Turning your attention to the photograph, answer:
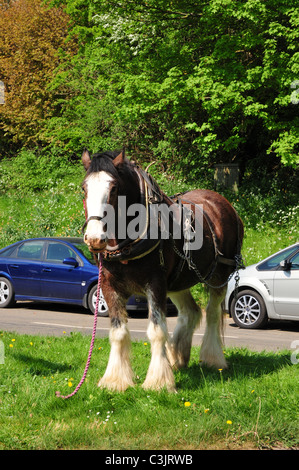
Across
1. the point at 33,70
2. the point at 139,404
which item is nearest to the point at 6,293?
the point at 139,404

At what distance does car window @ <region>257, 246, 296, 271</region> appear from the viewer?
447 inches

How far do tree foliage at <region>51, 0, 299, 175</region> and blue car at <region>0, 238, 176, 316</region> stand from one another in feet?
17.9

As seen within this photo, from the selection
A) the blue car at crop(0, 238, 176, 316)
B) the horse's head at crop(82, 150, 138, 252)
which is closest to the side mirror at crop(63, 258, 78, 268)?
the blue car at crop(0, 238, 176, 316)

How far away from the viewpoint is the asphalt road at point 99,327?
960cm

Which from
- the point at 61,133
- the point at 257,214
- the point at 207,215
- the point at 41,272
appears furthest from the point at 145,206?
the point at 61,133

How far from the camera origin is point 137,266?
16.8ft

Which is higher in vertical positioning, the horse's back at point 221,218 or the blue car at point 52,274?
the horse's back at point 221,218

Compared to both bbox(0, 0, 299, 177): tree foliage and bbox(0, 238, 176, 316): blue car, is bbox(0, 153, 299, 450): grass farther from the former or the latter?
bbox(0, 0, 299, 177): tree foliage

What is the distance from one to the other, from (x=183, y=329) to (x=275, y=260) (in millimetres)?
5586

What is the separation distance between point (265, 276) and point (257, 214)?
602 centimetres

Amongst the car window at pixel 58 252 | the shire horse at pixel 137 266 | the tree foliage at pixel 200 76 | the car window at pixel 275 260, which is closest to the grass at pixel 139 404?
the shire horse at pixel 137 266

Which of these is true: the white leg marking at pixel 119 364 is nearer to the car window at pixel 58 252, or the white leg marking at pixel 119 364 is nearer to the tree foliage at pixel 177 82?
the car window at pixel 58 252

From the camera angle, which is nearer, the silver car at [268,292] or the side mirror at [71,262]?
the silver car at [268,292]

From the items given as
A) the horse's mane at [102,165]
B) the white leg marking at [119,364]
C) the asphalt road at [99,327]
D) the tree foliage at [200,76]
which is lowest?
the asphalt road at [99,327]
